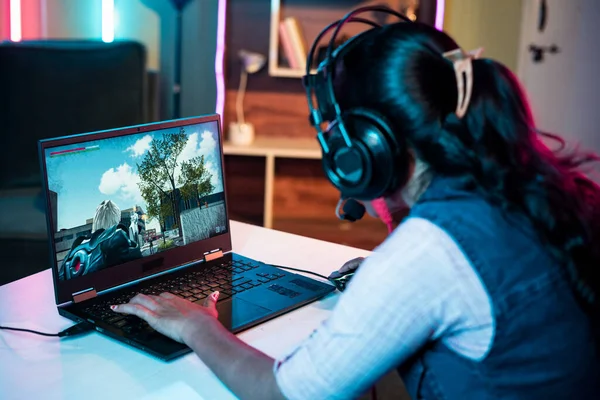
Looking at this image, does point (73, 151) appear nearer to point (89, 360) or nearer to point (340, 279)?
point (89, 360)

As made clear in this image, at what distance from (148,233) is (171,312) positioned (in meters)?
0.23

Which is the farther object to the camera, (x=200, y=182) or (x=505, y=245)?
(x=200, y=182)

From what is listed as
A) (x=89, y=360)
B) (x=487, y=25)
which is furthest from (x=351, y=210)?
(x=487, y=25)

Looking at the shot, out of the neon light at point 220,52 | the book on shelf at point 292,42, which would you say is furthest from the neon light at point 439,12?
the neon light at point 220,52

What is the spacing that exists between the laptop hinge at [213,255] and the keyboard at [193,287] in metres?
0.03

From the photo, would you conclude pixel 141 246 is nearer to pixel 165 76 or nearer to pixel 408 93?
pixel 408 93

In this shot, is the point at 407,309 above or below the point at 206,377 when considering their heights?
above

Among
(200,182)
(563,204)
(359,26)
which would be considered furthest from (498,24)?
(563,204)

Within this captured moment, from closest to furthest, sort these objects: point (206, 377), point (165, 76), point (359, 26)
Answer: point (206, 377) < point (165, 76) < point (359, 26)

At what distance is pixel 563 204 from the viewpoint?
0.82 meters

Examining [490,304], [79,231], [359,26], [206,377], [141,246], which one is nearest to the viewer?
[490,304]

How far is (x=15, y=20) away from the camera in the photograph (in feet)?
9.06

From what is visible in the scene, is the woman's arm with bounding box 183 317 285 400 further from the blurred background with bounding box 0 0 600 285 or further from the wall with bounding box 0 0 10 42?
the wall with bounding box 0 0 10 42

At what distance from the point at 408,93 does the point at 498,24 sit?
2817 mm
